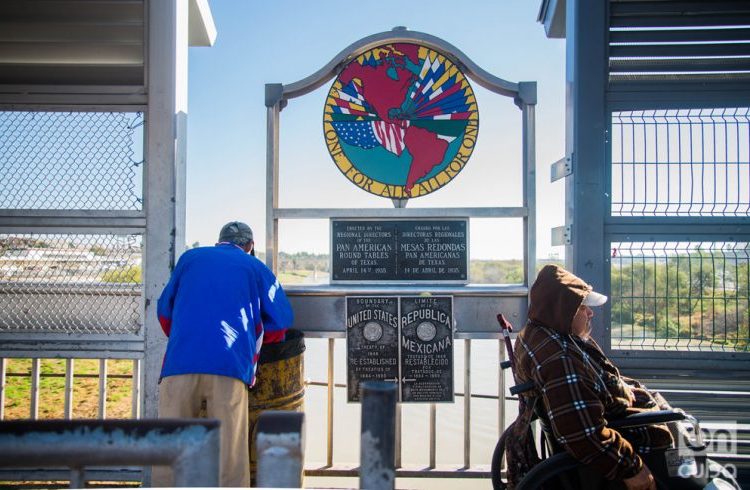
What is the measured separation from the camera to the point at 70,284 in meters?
3.69

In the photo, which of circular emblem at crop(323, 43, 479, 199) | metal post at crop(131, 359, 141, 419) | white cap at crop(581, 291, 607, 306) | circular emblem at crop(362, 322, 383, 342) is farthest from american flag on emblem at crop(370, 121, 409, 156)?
metal post at crop(131, 359, 141, 419)

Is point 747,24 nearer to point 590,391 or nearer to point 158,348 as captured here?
point 590,391

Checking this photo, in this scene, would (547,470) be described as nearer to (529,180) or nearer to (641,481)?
(641,481)

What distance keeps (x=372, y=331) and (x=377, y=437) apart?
2.86 meters

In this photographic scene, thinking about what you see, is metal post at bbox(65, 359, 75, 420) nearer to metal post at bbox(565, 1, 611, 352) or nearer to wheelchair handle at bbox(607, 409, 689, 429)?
wheelchair handle at bbox(607, 409, 689, 429)

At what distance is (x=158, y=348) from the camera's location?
3617 millimetres

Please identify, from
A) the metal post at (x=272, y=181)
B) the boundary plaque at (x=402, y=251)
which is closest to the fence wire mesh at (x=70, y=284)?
the metal post at (x=272, y=181)

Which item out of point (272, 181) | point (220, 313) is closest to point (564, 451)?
point (220, 313)

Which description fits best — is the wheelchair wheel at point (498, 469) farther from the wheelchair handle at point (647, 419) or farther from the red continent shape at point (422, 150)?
the red continent shape at point (422, 150)

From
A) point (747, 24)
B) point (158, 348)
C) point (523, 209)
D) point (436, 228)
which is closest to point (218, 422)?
point (158, 348)

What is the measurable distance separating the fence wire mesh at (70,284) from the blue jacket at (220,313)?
0.55 metres

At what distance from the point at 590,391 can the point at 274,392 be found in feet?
6.63

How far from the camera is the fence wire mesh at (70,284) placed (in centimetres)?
366

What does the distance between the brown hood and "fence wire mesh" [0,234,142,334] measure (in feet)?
9.11
